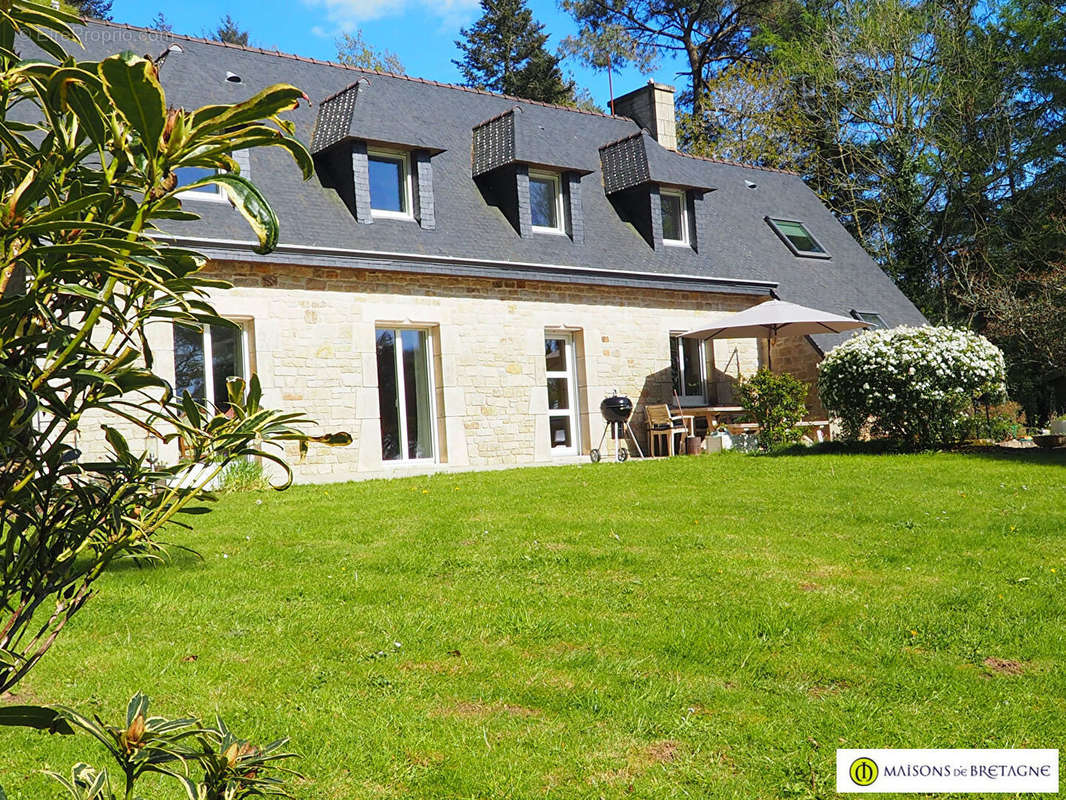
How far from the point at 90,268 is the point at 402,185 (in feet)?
43.9

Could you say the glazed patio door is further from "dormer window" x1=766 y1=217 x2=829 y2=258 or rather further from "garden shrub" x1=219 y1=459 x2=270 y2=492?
"dormer window" x1=766 y1=217 x2=829 y2=258

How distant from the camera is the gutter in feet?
38.0

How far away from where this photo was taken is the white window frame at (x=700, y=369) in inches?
655

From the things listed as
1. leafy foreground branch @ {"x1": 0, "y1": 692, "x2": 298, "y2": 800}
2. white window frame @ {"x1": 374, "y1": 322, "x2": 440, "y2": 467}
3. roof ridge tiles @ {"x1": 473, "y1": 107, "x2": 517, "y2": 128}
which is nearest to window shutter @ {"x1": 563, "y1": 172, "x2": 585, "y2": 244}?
roof ridge tiles @ {"x1": 473, "y1": 107, "x2": 517, "y2": 128}

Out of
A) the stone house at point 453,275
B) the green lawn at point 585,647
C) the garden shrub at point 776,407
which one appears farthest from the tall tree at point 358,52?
the green lawn at point 585,647

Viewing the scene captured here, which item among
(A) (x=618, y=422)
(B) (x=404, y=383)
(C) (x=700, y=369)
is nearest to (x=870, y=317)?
(C) (x=700, y=369)

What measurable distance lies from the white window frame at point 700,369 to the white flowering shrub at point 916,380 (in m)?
3.64

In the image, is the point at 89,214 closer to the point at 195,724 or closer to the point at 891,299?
the point at 195,724

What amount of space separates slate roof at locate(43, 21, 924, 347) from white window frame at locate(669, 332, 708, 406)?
1.10 metres

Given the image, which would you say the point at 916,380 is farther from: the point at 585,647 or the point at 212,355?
the point at 585,647

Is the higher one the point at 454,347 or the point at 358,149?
the point at 358,149

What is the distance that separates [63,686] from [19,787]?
0.91m

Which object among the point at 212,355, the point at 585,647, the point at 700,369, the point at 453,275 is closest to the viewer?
the point at 585,647

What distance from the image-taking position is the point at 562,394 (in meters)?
15.3
